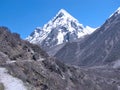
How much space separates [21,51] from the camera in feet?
325

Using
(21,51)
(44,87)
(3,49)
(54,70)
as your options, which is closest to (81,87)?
(54,70)

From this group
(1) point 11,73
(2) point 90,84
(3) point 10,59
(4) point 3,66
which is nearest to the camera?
(1) point 11,73

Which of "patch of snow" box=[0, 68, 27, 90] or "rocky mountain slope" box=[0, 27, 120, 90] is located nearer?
"patch of snow" box=[0, 68, 27, 90]

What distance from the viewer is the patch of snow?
53.8 metres

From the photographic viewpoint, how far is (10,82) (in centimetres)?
5656

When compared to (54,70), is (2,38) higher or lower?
higher

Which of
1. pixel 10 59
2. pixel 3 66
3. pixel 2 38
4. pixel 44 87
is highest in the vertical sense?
pixel 2 38

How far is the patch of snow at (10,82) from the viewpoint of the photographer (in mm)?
53844

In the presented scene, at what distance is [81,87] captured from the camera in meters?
112

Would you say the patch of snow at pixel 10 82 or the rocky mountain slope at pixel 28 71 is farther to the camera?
the rocky mountain slope at pixel 28 71

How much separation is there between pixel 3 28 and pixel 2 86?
188 feet

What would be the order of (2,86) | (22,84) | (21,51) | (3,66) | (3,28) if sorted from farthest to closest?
1. (3,28)
2. (21,51)
3. (3,66)
4. (22,84)
5. (2,86)

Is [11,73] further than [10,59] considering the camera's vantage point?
No

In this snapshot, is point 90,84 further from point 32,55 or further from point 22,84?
point 22,84
